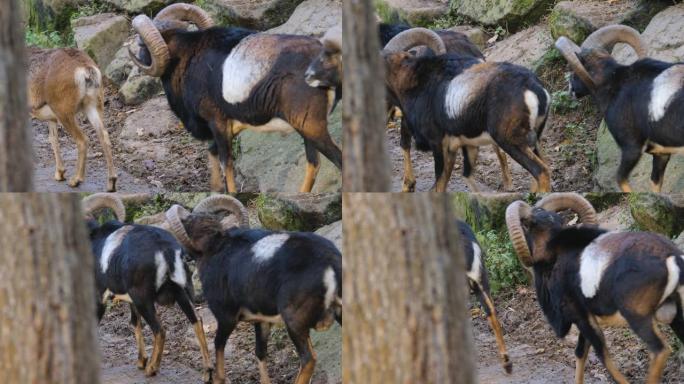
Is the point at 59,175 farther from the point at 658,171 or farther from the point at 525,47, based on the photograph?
the point at 658,171

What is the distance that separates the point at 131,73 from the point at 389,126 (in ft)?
6.30

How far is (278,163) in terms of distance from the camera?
8.42 metres

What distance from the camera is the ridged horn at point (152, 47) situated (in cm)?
916

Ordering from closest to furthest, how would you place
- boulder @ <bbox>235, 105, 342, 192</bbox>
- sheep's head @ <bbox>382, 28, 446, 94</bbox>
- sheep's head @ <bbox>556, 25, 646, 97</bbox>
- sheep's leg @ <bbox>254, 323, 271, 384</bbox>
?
boulder @ <bbox>235, 105, 342, 192</bbox> → sheep's leg @ <bbox>254, 323, 271, 384</bbox> → sheep's head @ <bbox>382, 28, 446, 94</bbox> → sheep's head @ <bbox>556, 25, 646, 97</bbox>

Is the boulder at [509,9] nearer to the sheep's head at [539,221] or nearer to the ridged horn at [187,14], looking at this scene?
the sheep's head at [539,221]

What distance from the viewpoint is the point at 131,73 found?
31.4 ft

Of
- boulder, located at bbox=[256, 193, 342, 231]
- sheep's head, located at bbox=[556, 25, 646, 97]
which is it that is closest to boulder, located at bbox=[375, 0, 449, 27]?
sheep's head, located at bbox=[556, 25, 646, 97]

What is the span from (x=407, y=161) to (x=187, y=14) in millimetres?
2050

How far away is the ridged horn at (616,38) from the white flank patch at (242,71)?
7.56 ft

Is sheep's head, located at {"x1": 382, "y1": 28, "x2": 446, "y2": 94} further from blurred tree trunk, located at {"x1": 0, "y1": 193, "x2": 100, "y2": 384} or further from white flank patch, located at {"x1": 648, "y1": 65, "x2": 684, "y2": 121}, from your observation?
blurred tree trunk, located at {"x1": 0, "y1": 193, "x2": 100, "y2": 384}

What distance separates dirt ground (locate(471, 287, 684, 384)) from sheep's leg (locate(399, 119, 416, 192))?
96cm

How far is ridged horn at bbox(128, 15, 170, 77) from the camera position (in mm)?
9156

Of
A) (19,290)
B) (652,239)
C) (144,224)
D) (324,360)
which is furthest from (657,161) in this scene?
(19,290)

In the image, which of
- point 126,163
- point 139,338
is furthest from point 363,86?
point 139,338
